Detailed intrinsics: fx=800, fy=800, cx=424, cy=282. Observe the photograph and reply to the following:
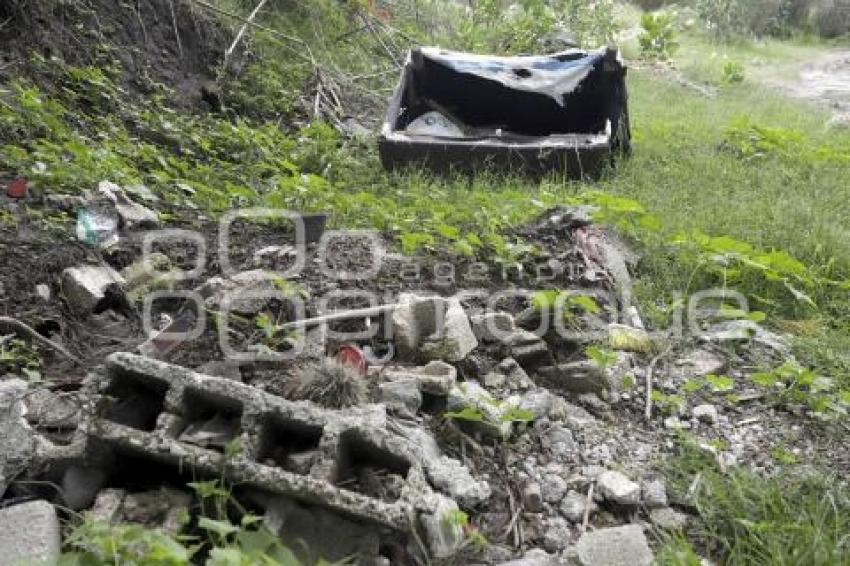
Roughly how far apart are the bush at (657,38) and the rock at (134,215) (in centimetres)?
1093

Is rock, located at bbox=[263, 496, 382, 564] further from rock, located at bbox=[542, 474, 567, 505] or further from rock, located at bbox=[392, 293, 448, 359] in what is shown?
rock, located at bbox=[392, 293, 448, 359]

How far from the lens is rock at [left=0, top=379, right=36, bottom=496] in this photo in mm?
1744

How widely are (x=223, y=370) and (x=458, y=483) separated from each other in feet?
2.36

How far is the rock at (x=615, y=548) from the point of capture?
5.55 feet

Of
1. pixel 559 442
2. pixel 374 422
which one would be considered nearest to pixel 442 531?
pixel 374 422

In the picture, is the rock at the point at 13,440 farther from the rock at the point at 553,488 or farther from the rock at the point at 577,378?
the rock at the point at 577,378

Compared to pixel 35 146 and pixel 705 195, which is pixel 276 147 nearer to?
pixel 35 146

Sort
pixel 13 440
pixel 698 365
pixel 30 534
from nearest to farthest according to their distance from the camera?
pixel 30 534 → pixel 13 440 → pixel 698 365

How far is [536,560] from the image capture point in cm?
173

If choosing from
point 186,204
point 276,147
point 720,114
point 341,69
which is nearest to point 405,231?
point 186,204

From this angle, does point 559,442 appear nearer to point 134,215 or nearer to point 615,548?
point 615,548


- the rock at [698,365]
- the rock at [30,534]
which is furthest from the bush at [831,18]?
the rock at [30,534]

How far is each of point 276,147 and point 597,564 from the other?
13.9 ft

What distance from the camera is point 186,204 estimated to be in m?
3.86
